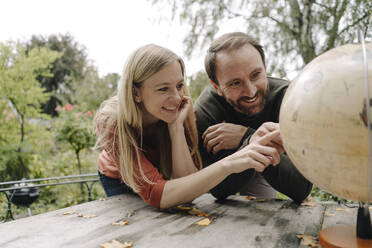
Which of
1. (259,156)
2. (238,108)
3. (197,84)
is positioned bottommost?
(259,156)

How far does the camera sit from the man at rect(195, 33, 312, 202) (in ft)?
7.29

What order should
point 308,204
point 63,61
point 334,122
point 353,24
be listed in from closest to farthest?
point 334,122 < point 308,204 < point 353,24 < point 63,61

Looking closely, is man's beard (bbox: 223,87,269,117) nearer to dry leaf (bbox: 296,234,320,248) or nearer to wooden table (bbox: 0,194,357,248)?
wooden table (bbox: 0,194,357,248)

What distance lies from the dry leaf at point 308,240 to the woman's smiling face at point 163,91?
132cm

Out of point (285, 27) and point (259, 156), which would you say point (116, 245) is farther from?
point (285, 27)

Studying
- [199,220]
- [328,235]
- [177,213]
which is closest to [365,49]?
[328,235]

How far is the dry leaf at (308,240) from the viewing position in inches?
57.6

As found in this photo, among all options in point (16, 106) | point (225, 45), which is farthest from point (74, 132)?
point (225, 45)

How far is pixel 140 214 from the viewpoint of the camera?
2104mm

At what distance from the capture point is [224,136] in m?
2.50

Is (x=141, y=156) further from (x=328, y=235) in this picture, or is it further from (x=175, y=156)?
(x=328, y=235)

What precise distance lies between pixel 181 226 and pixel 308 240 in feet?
2.29

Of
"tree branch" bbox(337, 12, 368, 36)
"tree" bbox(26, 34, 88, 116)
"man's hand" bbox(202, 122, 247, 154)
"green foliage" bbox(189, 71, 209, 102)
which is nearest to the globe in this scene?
"man's hand" bbox(202, 122, 247, 154)

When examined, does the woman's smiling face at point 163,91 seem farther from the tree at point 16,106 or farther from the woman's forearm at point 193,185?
the tree at point 16,106
